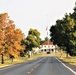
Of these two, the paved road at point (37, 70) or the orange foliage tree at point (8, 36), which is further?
the orange foliage tree at point (8, 36)

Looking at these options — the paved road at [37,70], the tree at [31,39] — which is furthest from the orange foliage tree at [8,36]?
the tree at [31,39]

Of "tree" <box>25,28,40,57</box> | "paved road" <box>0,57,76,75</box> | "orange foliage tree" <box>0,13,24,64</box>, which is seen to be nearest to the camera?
"paved road" <box>0,57,76,75</box>

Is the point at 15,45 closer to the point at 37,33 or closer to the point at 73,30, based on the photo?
the point at 73,30

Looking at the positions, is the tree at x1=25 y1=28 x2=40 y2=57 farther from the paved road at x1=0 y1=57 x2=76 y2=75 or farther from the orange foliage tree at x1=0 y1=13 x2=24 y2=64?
the paved road at x1=0 y1=57 x2=76 y2=75

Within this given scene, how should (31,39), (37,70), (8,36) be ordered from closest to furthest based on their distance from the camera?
(37,70) < (8,36) < (31,39)

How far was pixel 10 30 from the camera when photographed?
74750mm

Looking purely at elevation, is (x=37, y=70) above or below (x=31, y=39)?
below

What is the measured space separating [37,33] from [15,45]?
10943cm

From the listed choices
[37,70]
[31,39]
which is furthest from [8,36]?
[31,39]

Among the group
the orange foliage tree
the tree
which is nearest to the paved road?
the orange foliage tree

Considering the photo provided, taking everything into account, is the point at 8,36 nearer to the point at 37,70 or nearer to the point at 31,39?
the point at 37,70

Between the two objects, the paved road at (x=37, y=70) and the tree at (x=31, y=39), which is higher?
the tree at (x=31, y=39)

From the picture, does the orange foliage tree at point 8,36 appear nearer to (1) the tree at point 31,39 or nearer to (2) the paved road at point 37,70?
(2) the paved road at point 37,70

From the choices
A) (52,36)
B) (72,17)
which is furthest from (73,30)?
(52,36)
